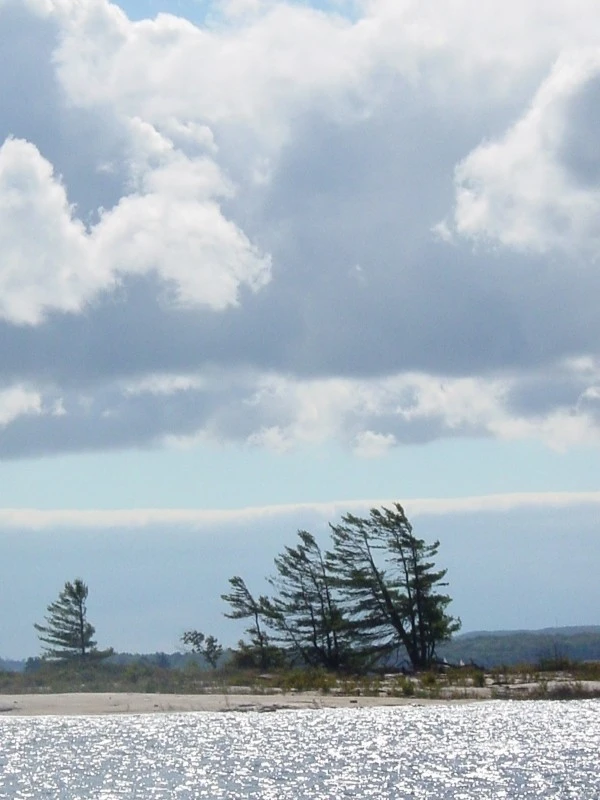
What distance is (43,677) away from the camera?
72.1 m

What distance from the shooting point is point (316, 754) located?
147ft

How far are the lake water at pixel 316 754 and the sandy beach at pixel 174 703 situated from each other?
0.93m

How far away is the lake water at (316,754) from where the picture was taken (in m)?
38.0

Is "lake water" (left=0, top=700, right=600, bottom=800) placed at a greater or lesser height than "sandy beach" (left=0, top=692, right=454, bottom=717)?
lesser

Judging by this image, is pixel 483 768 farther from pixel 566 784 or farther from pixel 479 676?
pixel 479 676

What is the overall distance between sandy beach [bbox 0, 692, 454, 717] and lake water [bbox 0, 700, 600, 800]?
0.93 meters

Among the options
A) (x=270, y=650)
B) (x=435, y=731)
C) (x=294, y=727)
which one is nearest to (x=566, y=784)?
(x=435, y=731)

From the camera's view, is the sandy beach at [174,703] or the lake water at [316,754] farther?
the sandy beach at [174,703]

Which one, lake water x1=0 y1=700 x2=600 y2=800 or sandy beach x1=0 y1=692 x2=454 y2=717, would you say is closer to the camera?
lake water x1=0 y1=700 x2=600 y2=800

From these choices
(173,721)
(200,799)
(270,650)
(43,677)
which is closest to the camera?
(200,799)

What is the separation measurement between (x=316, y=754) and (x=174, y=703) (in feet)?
52.3

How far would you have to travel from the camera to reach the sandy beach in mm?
57938

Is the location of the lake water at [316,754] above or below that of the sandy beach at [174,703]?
below

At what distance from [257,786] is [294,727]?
45.6 feet
